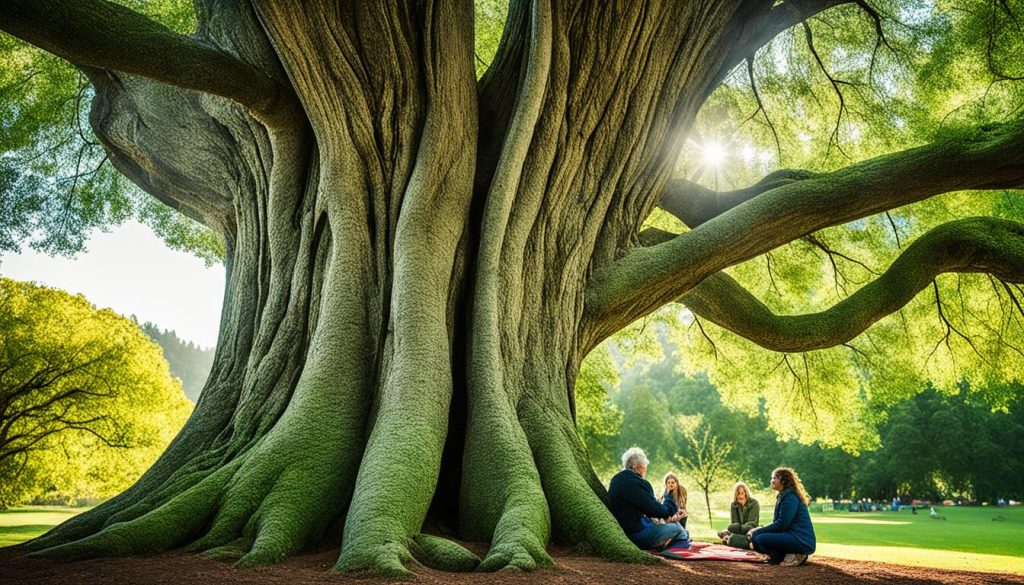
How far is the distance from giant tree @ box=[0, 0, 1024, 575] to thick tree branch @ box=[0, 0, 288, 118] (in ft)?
0.05

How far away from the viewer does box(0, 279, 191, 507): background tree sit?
669 inches

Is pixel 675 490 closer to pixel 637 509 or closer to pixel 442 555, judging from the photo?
pixel 637 509

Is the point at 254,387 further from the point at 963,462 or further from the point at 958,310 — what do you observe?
the point at 963,462

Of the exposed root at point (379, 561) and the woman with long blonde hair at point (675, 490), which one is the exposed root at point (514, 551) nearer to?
the exposed root at point (379, 561)

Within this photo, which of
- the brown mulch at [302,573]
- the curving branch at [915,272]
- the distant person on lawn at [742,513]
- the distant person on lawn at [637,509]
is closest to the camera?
the brown mulch at [302,573]

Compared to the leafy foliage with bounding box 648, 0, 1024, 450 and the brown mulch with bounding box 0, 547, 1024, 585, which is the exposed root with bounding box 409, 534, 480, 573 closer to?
the brown mulch with bounding box 0, 547, 1024, 585

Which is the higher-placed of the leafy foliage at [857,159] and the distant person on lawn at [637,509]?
the leafy foliage at [857,159]

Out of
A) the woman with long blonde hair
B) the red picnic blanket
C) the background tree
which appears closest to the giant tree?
the red picnic blanket

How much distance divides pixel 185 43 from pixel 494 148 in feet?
9.38

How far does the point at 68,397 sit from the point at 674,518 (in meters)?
18.4

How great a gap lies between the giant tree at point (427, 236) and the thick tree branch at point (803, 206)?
0.03 metres

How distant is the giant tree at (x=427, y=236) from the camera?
3885 mm

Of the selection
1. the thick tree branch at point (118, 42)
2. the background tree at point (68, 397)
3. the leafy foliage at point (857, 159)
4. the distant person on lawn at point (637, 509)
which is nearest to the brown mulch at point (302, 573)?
the distant person on lawn at point (637, 509)

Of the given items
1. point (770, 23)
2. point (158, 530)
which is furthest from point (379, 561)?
point (770, 23)
